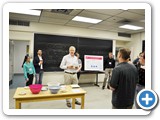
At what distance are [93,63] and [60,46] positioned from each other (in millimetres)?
1384

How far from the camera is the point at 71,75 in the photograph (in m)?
2.17

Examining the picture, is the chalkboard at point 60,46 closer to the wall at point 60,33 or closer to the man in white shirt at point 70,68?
the wall at point 60,33

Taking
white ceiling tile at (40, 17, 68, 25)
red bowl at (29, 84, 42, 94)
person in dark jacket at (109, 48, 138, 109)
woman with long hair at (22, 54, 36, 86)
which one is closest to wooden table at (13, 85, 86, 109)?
red bowl at (29, 84, 42, 94)

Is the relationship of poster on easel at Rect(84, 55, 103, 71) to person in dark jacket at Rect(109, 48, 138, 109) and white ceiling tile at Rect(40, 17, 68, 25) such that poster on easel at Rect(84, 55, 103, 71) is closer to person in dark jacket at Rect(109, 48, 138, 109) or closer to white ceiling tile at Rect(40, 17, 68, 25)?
white ceiling tile at Rect(40, 17, 68, 25)

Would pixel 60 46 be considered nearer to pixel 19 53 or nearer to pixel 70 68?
pixel 70 68

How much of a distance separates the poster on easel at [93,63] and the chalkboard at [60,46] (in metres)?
0.21

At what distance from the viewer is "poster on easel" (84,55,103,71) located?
4429 millimetres

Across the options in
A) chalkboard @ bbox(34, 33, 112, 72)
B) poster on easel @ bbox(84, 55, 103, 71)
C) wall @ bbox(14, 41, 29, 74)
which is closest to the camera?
chalkboard @ bbox(34, 33, 112, 72)

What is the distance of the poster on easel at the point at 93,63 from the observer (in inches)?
174

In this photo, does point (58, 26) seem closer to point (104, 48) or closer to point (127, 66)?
point (104, 48)

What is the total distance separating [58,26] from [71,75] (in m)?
1.95

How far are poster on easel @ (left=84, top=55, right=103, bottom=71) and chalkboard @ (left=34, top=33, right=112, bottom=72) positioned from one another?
21 centimetres

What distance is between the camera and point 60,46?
410 centimetres
